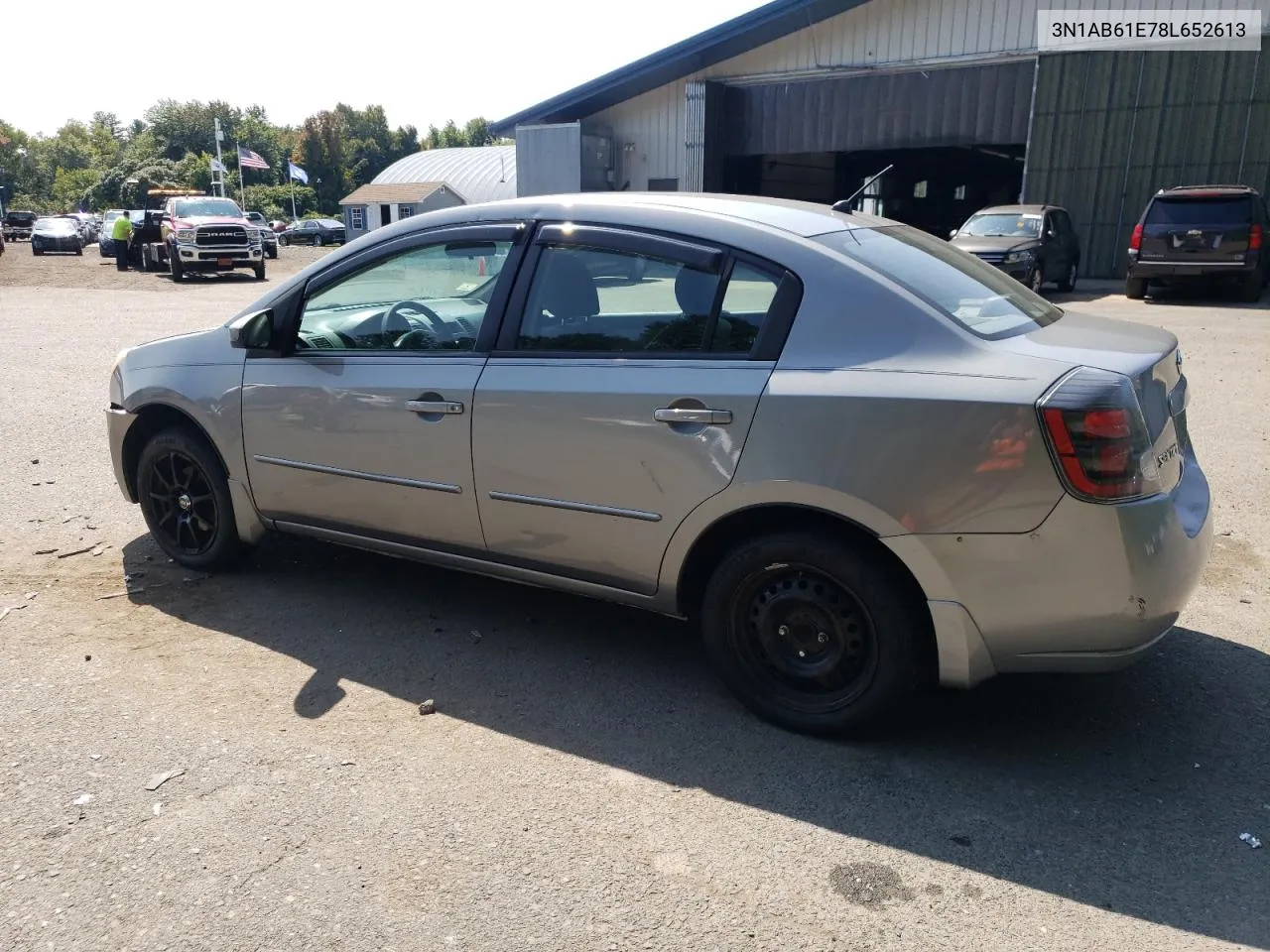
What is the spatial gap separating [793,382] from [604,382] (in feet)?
2.28

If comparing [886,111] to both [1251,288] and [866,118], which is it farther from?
[1251,288]

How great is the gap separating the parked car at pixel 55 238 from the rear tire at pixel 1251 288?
4388 centimetres

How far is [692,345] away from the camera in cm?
340

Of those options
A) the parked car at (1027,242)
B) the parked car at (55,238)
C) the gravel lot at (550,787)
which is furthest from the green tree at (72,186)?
the gravel lot at (550,787)

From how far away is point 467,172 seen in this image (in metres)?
69.1

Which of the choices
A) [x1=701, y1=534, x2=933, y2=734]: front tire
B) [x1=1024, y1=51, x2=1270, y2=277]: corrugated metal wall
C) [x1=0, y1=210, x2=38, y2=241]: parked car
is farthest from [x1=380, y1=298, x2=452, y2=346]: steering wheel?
[x1=0, y1=210, x2=38, y2=241]: parked car

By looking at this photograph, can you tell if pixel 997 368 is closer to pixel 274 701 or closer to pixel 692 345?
pixel 692 345

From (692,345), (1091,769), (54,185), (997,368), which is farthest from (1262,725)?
(54,185)

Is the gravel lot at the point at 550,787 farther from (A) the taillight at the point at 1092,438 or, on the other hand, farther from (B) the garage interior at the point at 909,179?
(B) the garage interior at the point at 909,179

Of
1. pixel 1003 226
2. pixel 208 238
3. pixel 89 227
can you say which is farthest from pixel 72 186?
pixel 1003 226

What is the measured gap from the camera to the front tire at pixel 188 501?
182 inches

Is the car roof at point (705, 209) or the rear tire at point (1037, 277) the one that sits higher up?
the car roof at point (705, 209)

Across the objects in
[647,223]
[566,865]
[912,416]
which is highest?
[647,223]

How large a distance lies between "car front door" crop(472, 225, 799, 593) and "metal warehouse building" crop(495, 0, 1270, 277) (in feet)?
71.6
